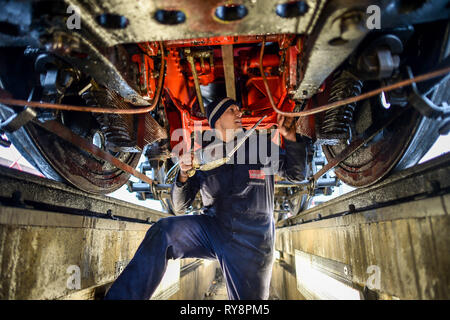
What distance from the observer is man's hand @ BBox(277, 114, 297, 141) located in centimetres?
207

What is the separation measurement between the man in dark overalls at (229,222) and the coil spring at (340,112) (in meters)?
0.41

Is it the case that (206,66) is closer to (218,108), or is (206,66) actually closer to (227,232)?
(218,108)

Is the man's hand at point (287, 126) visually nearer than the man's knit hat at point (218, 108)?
Yes

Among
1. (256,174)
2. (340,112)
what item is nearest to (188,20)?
(340,112)

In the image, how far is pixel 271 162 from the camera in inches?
87.0

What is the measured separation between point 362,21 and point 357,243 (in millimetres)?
1644

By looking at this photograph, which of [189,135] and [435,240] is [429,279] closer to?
[435,240]

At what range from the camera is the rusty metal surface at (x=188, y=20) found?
0.90 m

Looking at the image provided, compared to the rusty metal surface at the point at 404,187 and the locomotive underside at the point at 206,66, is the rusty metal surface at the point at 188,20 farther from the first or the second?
the rusty metal surface at the point at 404,187

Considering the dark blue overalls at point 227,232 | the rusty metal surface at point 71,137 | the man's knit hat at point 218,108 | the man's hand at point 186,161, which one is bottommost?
the dark blue overalls at point 227,232

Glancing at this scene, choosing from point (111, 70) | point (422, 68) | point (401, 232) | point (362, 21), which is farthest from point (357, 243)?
point (111, 70)

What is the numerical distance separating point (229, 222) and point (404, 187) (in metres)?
1.14

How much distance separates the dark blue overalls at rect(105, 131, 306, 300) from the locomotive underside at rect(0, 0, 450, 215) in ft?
1.72

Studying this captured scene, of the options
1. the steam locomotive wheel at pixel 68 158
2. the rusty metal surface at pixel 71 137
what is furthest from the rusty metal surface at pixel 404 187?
the steam locomotive wheel at pixel 68 158
